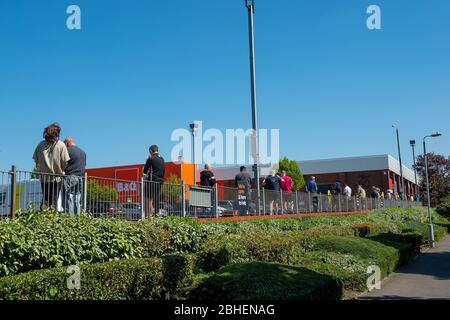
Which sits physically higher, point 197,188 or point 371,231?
point 197,188

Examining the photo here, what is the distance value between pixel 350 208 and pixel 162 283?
75.9ft

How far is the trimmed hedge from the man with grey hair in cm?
202

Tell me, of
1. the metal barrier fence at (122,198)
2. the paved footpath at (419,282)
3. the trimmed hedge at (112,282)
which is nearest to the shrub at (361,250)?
the paved footpath at (419,282)

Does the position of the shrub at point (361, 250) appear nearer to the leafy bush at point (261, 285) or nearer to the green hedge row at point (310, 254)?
the green hedge row at point (310, 254)

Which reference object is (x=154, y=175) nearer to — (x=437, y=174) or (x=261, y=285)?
(x=261, y=285)

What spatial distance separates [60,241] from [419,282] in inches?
354

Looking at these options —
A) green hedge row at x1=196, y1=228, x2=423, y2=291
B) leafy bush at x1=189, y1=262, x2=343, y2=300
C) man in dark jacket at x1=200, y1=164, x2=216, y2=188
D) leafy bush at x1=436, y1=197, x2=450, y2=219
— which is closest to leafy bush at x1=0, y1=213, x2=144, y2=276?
leafy bush at x1=189, y1=262, x2=343, y2=300

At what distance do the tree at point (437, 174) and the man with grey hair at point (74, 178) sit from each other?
61901 millimetres

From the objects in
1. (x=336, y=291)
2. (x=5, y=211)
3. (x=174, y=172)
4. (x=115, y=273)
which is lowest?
(x=336, y=291)

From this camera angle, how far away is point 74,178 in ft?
29.9
